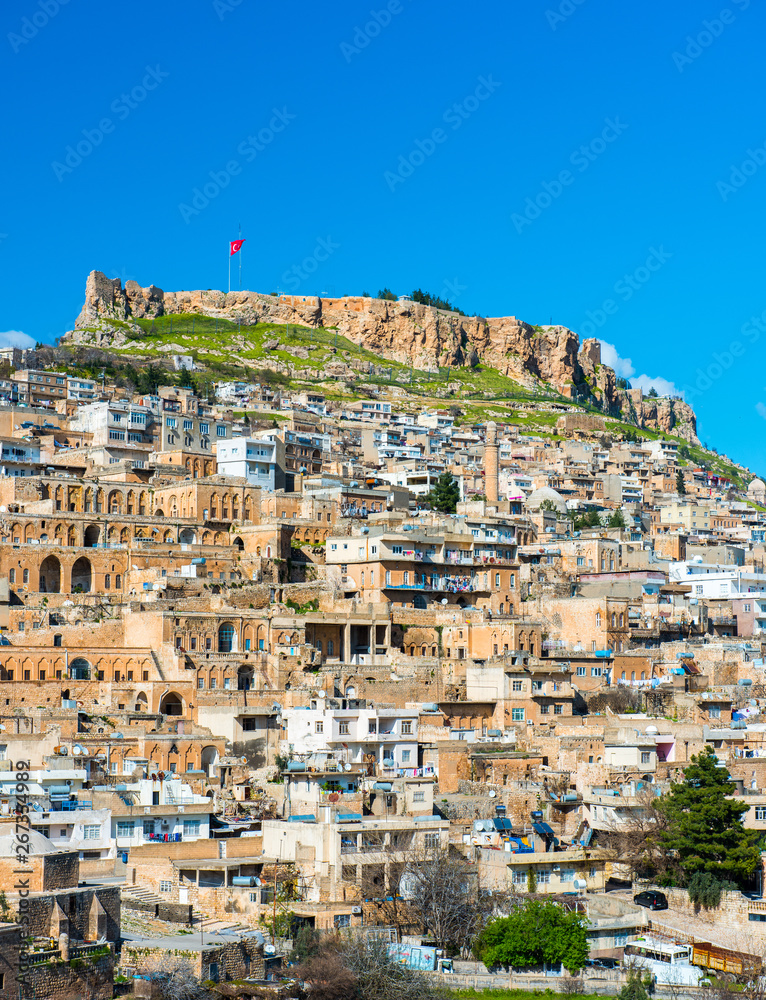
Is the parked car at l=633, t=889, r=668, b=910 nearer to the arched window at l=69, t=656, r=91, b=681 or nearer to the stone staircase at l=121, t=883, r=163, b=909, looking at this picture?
the stone staircase at l=121, t=883, r=163, b=909

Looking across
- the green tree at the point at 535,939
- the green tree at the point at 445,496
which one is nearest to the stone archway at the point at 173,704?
the green tree at the point at 535,939

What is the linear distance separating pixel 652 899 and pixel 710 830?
8.91ft

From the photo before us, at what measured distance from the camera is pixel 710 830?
42.2 meters

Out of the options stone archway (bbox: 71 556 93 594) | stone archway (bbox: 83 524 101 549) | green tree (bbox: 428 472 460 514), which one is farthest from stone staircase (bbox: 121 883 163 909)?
green tree (bbox: 428 472 460 514)

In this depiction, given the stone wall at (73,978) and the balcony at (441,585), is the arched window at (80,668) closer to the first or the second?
the balcony at (441,585)

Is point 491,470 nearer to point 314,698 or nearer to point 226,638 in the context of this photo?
point 226,638

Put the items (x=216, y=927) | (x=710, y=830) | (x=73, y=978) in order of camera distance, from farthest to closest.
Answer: (x=710, y=830) → (x=216, y=927) → (x=73, y=978)

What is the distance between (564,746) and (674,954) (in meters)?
13.1

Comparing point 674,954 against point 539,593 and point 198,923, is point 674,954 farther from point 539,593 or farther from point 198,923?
point 539,593

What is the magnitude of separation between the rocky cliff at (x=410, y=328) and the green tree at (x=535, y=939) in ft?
368

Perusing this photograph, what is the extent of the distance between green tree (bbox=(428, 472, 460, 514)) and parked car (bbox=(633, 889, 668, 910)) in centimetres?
3871

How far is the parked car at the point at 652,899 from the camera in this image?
40.9m

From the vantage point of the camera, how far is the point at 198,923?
113 feet

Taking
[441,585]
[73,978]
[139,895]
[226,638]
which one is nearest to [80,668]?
[226,638]
